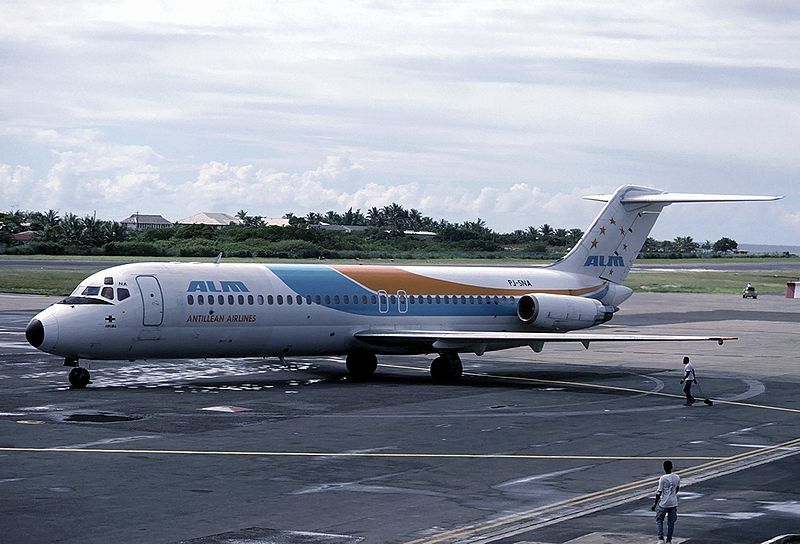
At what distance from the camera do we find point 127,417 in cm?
3091

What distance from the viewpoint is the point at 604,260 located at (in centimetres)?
4788

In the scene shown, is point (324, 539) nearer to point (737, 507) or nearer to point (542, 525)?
point (542, 525)

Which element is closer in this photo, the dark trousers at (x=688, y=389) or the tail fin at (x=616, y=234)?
the dark trousers at (x=688, y=389)

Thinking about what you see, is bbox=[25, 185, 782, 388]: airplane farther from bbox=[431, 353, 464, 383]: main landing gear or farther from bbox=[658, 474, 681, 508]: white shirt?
bbox=[658, 474, 681, 508]: white shirt

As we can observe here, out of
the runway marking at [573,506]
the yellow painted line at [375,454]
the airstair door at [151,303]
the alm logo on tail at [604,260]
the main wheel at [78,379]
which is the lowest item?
the runway marking at [573,506]

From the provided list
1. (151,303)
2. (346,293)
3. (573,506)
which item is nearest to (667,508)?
(573,506)

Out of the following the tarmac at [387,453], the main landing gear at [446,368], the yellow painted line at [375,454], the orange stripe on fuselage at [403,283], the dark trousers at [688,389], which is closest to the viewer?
the tarmac at [387,453]

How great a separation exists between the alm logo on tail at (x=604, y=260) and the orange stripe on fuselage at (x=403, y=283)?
4303 millimetres

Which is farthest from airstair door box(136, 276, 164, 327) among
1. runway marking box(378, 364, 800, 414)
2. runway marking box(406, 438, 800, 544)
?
runway marking box(406, 438, 800, 544)

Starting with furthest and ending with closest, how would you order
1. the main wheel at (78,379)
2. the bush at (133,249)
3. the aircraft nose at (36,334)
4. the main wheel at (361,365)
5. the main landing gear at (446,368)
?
1. the bush at (133,249)
2. the main wheel at (361,365)
3. the main landing gear at (446,368)
4. the main wheel at (78,379)
5. the aircraft nose at (36,334)

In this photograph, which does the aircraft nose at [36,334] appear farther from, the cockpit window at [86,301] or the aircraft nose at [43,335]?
the cockpit window at [86,301]

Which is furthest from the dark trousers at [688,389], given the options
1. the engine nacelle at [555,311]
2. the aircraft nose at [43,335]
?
the aircraft nose at [43,335]

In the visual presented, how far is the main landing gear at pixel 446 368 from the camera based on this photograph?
135ft

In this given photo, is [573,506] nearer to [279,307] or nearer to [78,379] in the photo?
[279,307]
